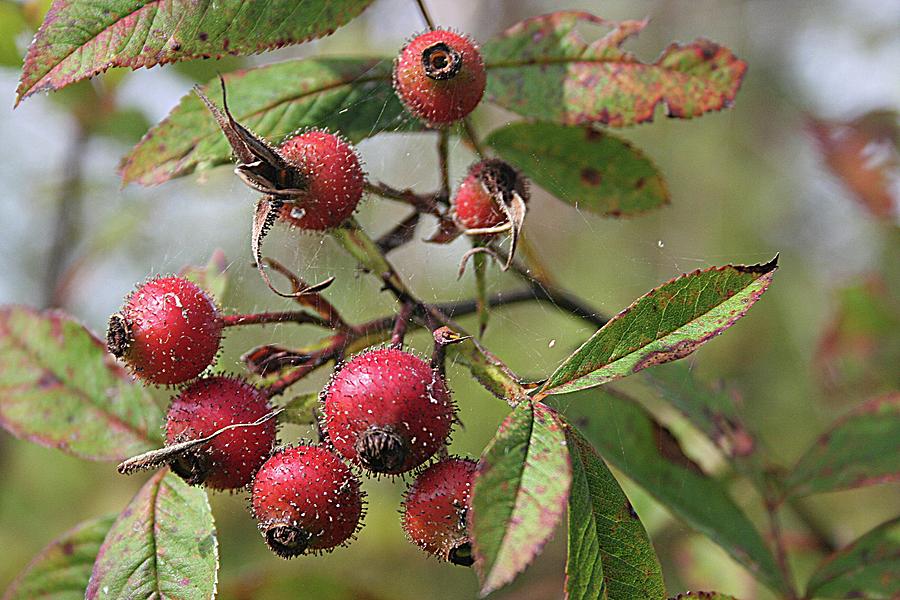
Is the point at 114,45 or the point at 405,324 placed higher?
the point at 114,45

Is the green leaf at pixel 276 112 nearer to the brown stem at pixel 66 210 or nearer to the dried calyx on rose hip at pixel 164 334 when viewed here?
the dried calyx on rose hip at pixel 164 334

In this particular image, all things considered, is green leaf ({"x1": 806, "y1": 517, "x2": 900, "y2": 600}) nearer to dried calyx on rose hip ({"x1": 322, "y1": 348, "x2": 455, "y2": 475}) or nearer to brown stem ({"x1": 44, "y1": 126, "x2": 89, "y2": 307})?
dried calyx on rose hip ({"x1": 322, "y1": 348, "x2": 455, "y2": 475})

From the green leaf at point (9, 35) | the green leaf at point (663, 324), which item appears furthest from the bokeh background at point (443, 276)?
the green leaf at point (663, 324)

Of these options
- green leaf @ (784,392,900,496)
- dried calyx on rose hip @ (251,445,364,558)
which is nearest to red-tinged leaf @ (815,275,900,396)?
green leaf @ (784,392,900,496)

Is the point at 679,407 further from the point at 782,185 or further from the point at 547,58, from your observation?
the point at 782,185

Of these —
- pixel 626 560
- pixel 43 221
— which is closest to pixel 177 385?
pixel 626 560

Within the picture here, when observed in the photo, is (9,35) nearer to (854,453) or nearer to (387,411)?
(387,411)

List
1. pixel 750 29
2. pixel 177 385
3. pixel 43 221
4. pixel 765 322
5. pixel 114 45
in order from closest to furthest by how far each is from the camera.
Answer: pixel 114 45
pixel 177 385
pixel 43 221
pixel 765 322
pixel 750 29
